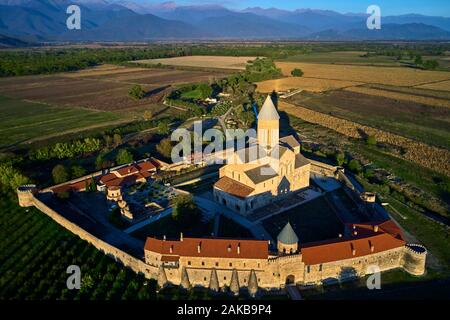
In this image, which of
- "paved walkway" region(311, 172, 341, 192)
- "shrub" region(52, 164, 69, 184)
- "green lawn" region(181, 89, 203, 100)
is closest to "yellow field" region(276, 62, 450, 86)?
"green lawn" region(181, 89, 203, 100)

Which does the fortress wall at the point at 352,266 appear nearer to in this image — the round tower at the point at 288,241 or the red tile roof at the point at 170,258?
the round tower at the point at 288,241

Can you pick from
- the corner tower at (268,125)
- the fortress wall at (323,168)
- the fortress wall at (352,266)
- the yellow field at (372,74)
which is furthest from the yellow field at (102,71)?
the fortress wall at (352,266)

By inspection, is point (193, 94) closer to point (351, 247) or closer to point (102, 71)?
point (102, 71)

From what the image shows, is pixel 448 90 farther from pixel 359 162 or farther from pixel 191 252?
pixel 191 252

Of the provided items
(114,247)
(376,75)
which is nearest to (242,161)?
(114,247)

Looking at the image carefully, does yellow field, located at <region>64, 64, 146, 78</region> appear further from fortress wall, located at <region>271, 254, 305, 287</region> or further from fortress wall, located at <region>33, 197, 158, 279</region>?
fortress wall, located at <region>271, 254, 305, 287</region>

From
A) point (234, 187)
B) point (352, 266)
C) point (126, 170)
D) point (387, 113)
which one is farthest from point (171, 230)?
point (387, 113)

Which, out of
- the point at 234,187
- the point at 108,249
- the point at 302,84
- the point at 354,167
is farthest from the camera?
the point at 302,84
